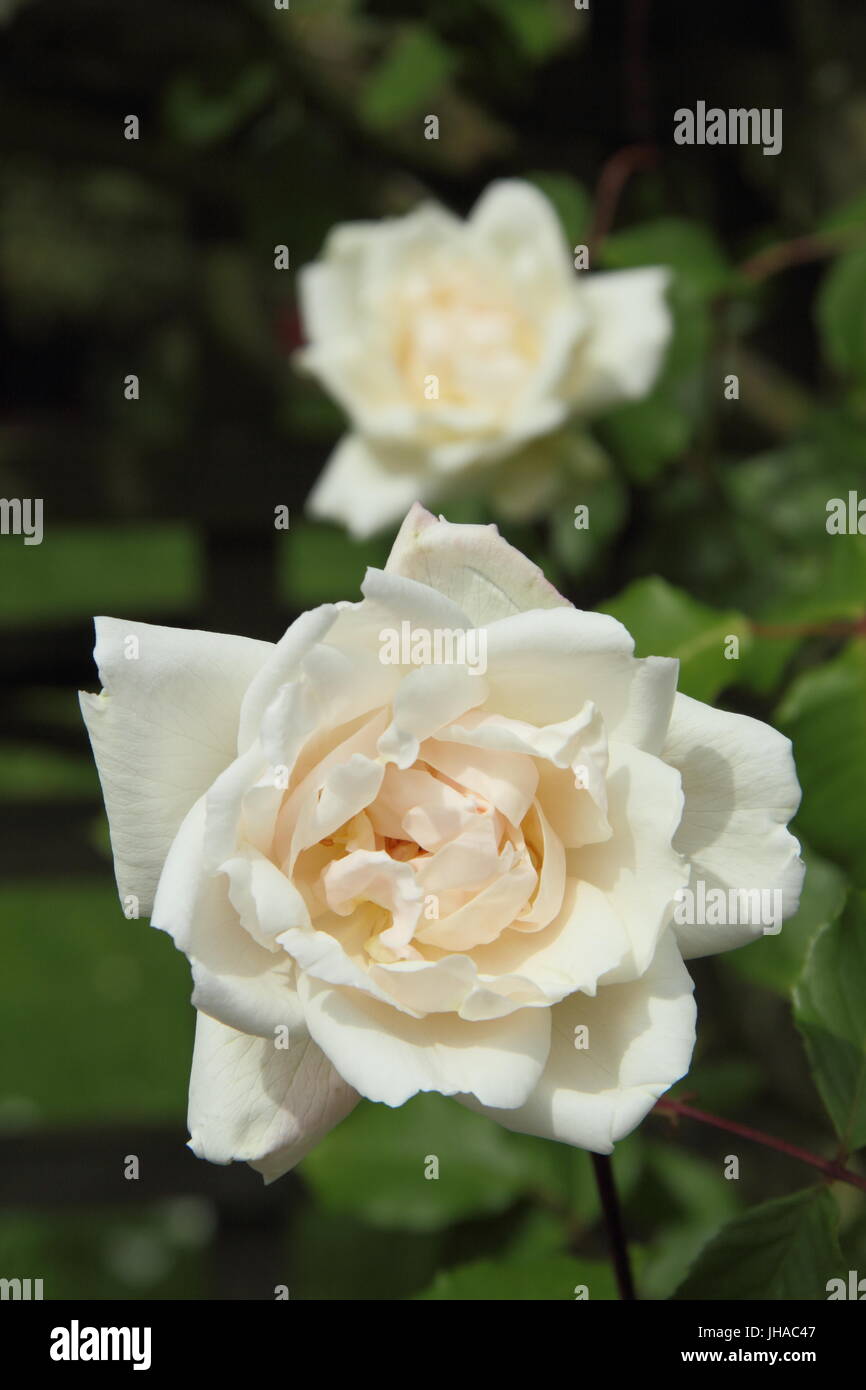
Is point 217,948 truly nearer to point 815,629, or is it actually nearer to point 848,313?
point 815,629

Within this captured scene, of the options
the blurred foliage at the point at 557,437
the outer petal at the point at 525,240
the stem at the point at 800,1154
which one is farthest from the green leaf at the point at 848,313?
the stem at the point at 800,1154

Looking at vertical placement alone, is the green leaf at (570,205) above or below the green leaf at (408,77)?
below

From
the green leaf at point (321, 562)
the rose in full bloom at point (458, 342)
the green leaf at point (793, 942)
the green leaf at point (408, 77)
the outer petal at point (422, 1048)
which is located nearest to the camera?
the outer petal at point (422, 1048)

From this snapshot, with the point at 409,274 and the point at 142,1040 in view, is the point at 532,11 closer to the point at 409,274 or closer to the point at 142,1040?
the point at 409,274

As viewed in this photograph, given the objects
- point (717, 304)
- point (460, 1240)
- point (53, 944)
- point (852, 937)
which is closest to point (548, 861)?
point (852, 937)

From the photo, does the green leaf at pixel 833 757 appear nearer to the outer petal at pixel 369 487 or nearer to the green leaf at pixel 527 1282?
the green leaf at pixel 527 1282

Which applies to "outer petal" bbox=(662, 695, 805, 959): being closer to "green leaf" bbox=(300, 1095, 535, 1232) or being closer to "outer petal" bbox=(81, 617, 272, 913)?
"outer petal" bbox=(81, 617, 272, 913)

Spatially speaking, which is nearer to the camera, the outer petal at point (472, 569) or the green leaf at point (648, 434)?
the outer petal at point (472, 569)
